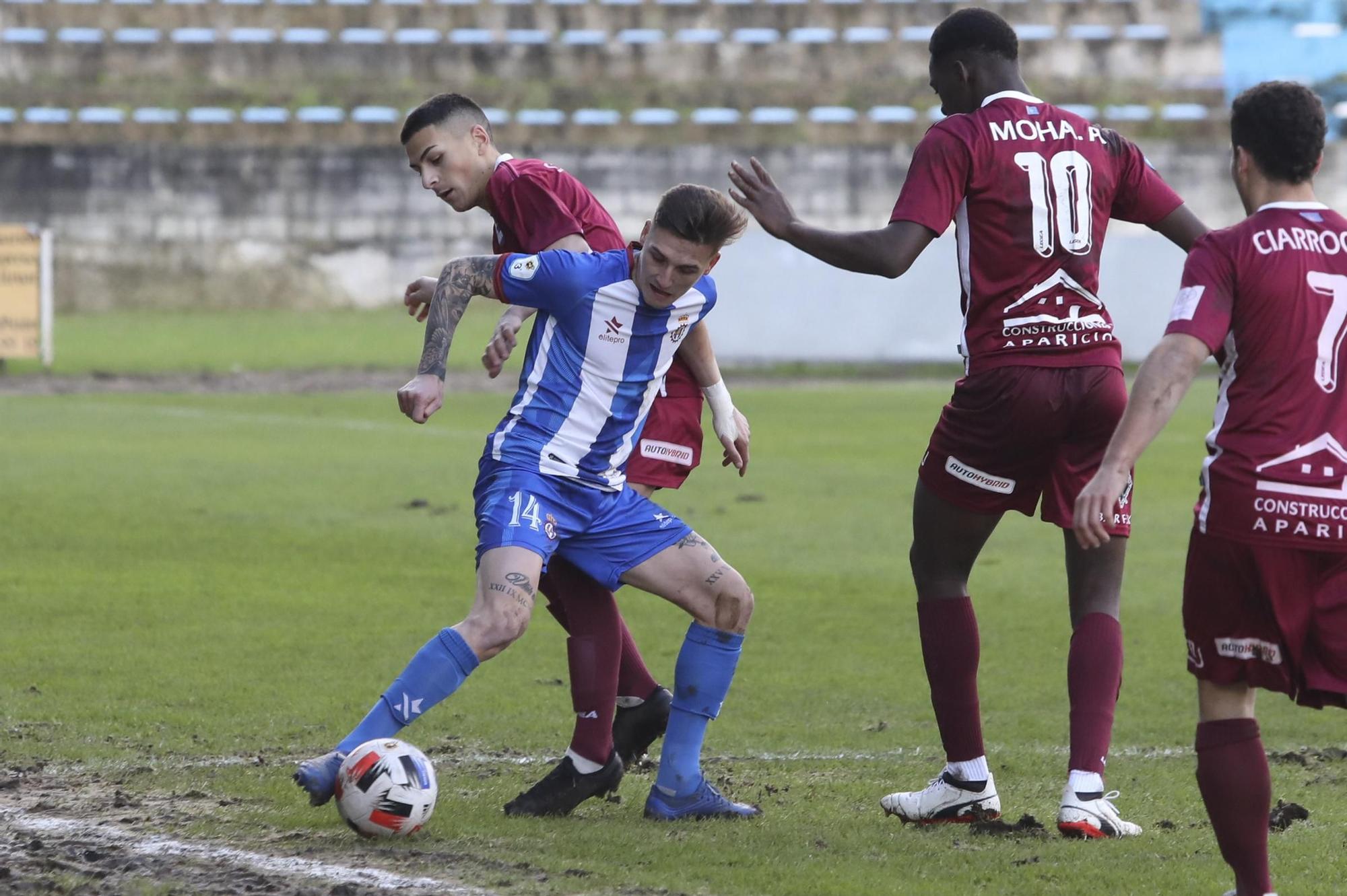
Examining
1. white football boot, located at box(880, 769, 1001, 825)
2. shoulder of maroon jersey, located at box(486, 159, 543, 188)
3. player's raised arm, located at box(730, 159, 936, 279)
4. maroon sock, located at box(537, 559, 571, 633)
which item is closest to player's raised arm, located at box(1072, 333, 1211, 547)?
player's raised arm, located at box(730, 159, 936, 279)

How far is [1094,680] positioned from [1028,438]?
2.13 feet

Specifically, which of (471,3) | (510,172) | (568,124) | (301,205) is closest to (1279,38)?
(568,124)

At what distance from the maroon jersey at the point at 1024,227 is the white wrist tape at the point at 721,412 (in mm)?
781

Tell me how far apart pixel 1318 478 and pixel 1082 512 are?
467 mm

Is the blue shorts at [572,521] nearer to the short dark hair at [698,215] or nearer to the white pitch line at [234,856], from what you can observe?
the short dark hair at [698,215]

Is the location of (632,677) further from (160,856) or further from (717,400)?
(160,856)

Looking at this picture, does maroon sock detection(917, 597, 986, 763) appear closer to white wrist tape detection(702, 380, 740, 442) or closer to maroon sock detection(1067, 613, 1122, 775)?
maroon sock detection(1067, 613, 1122, 775)

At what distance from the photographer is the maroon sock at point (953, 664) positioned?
4.72 metres

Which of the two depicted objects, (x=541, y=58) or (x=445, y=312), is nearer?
(x=445, y=312)

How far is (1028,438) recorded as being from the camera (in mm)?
4586

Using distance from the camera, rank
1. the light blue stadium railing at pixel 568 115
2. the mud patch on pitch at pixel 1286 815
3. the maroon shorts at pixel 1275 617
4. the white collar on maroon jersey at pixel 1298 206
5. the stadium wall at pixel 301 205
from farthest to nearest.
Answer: the light blue stadium railing at pixel 568 115 → the stadium wall at pixel 301 205 → the mud patch on pitch at pixel 1286 815 → the white collar on maroon jersey at pixel 1298 206 → the maroon shorts at pixel 1275 617

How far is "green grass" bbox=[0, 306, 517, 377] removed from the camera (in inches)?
890

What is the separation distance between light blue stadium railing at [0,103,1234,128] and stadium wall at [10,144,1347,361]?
1.73 meters

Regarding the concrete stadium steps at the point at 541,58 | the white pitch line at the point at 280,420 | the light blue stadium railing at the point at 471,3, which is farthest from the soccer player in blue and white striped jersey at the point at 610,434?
the light blue stadium railing at the point at 471,3
